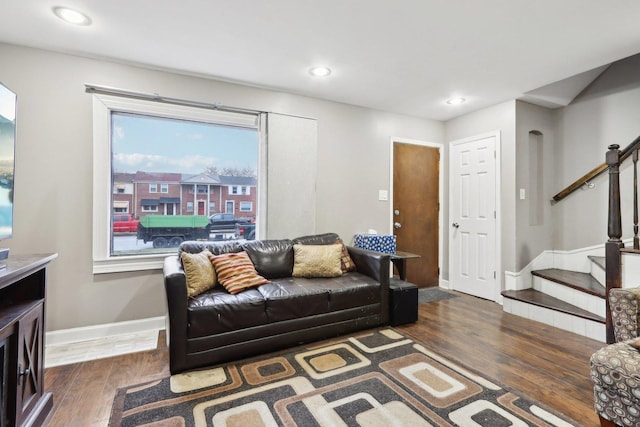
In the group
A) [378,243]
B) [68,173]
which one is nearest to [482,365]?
[378,243]

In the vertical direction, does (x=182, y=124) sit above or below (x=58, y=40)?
below

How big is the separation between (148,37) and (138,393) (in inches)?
97.3

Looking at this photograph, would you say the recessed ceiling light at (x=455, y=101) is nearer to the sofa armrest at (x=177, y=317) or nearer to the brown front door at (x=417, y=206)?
the brown front door at (x=417, y=206)

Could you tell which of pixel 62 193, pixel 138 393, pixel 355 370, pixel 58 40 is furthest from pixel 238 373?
pixel 58 40

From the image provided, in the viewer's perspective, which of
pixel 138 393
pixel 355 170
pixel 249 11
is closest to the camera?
pixel 138 393

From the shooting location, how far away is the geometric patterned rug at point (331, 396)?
160cm

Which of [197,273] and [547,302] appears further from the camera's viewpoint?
[547,302]

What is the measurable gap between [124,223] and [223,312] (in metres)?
1.47

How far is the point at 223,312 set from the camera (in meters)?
2.15

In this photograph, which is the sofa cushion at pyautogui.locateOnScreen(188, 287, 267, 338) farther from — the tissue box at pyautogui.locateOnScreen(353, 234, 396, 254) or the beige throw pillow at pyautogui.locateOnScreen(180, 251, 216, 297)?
the tissue box at pyautogui.locateOnScreen(353, 234, 396, 254)

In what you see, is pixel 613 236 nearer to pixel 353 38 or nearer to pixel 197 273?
pixel 353 38

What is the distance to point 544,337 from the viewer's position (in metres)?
2.67

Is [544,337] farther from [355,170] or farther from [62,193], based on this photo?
[62,193]

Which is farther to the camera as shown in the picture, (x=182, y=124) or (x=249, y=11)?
(x=182, y=124)
